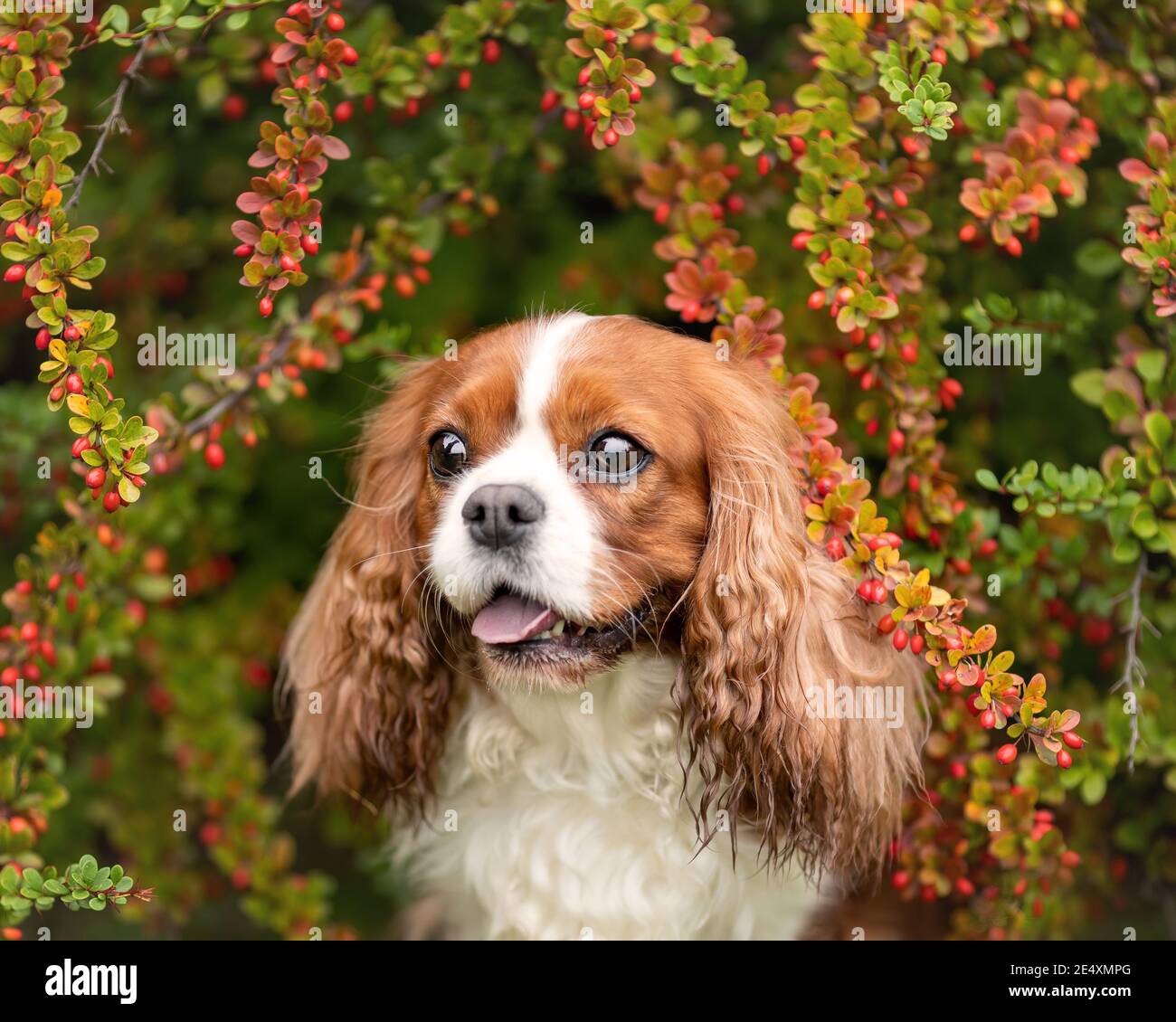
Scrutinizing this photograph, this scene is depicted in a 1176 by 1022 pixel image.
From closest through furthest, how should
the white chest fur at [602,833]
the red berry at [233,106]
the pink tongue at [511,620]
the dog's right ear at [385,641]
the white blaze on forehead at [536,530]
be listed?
the white blaze on forehead at [536,530] < the pink tongue at [511,620] < the white chest fur at [602,833] < the dog's right ear at [385,641] < the red berry at [233,106]

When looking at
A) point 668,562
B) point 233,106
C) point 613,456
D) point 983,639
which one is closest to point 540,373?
point 613,456

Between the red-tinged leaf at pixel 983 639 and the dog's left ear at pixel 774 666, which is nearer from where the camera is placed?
the red-tinged leaf at pixel 983 639

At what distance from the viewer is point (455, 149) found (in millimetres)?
2508

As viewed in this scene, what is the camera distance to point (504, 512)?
193 centimetres

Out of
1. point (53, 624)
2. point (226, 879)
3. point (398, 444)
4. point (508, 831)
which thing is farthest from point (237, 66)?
point (226, 879)

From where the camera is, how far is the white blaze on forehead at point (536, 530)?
195 cm

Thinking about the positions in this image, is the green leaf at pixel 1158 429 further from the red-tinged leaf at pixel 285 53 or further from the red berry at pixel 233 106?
the red berry at pixel 233 106

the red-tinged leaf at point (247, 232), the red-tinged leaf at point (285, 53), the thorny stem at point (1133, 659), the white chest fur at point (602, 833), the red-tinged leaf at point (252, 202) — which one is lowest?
the white chest fur at point (602, 833)

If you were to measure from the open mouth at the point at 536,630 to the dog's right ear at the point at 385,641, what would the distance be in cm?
21

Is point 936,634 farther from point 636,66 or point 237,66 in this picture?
point 237,66

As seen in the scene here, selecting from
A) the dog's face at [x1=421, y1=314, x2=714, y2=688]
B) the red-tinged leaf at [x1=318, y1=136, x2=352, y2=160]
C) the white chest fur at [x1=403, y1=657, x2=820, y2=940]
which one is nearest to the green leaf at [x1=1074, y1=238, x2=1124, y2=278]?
the dog's face at [x1=421, y1=314, x2=714, y2=688]

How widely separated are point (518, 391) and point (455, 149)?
711 mm

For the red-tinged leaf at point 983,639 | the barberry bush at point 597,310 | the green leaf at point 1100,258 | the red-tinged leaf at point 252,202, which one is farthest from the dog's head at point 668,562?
the green leaf at point 1100,258

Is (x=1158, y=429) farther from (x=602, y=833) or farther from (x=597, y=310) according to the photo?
(x=597, y=310)
